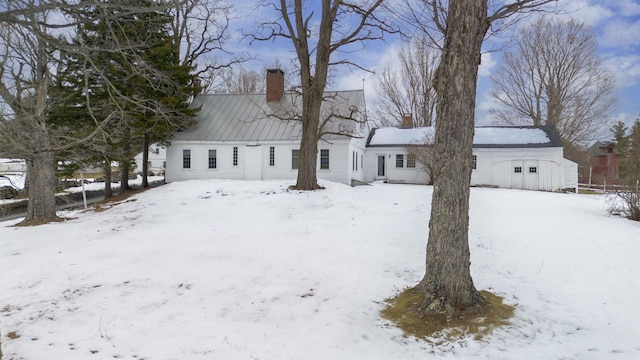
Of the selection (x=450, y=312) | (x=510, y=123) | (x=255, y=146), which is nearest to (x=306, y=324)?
(x=450, y=312)

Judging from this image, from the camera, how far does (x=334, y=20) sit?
15742mm

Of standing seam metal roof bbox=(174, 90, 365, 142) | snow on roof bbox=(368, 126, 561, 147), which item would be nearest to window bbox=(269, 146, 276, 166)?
standing seam metal roof bbox=(174, 90, 365, 142)

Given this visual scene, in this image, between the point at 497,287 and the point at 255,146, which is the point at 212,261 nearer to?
the point at 497,287

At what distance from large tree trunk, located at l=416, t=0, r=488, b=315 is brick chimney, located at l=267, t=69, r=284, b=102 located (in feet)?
66.0

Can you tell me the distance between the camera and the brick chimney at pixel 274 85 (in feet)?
80.0

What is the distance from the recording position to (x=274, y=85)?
24.4 metres

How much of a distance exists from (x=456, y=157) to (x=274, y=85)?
20761 millimetres

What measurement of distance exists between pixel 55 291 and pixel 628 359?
24.5 feet

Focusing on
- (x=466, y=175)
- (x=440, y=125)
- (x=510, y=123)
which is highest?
(x=510, y=123)

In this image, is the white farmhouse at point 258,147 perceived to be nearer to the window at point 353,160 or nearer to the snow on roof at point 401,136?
the window at point 353,160

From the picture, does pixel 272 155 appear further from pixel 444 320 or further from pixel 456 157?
pixel 444 320

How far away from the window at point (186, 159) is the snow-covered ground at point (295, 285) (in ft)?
34.9

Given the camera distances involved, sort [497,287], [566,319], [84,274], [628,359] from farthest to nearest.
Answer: [84,274] < [497,287] < [566,319] < [628,359]

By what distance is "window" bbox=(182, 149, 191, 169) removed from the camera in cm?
2258
